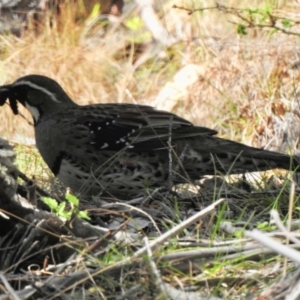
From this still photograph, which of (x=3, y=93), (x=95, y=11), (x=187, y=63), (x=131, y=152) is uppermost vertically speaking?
(x=3, y=93)

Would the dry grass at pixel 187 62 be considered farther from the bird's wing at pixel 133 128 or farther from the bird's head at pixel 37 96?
the bird's wing at pixel 133 128

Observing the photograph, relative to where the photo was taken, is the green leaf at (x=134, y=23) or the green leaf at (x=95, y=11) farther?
the green leaf at (x=134, y=23)

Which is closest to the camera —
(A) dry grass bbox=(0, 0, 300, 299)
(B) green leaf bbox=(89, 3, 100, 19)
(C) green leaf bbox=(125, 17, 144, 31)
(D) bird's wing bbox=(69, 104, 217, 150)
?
(D) bird's wing bbox=(69, 104, 217, 150)

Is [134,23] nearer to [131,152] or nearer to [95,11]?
[95,11]

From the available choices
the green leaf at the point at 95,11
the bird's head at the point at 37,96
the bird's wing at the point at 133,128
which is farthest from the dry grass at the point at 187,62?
the bird's wing at the point at 133,128

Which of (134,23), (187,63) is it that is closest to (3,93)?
(187,63)

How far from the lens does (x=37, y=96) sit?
6926mm

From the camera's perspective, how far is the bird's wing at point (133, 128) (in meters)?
6.33

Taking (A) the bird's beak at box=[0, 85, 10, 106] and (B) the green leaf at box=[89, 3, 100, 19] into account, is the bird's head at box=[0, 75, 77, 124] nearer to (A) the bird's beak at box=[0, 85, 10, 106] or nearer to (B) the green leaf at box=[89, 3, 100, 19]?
(A) the bird's beak at box=[0, 85, 10, 106]

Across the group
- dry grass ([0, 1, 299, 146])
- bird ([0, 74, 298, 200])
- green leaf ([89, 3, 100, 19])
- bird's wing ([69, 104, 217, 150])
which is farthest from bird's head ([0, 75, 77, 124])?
green leaf ([89, 3, 100, 19])

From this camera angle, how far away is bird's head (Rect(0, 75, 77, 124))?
22.5 ft

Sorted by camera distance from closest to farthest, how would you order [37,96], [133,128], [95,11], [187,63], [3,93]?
[133,128] → [3,93] → [37,96] → [187,63] → [95,11]

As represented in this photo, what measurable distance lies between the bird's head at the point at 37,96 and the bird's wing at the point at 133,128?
1.07ft

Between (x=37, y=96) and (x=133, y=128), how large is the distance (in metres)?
0.87
